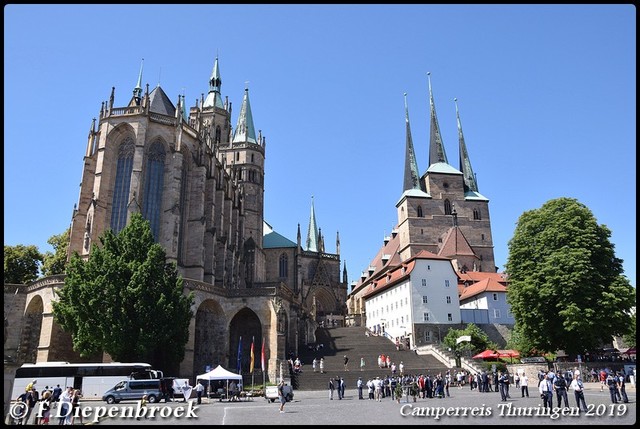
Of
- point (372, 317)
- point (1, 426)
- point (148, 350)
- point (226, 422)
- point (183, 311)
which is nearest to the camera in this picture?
→ point (1, 426)

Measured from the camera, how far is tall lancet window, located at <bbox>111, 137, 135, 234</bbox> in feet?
141

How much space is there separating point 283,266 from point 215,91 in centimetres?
3268

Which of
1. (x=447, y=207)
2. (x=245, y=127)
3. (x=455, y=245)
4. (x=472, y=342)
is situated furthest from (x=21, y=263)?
(x=447, y=207)

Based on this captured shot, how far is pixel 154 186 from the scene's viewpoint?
4475cm

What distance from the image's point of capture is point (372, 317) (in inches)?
2489

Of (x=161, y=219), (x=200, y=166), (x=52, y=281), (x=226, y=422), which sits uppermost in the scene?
(x=200, y=166)

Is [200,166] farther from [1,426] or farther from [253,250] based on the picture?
[1,426]

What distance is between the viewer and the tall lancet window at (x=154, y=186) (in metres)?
43.8

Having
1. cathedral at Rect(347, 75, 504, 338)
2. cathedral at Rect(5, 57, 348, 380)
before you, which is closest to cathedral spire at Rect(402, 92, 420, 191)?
cathedral at Rect(347, 75, 504, 338)

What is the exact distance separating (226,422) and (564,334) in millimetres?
26890

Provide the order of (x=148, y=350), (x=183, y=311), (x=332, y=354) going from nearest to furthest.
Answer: (x=148, y=350)
(x=183, y=311)
(x=332, y=354)

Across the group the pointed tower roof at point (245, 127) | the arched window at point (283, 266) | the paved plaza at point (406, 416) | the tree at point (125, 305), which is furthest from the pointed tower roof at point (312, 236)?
the paved plaza at point (406, 416)


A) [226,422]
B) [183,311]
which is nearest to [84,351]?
[183,311]

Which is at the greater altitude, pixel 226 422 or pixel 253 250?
pixel 253 250
